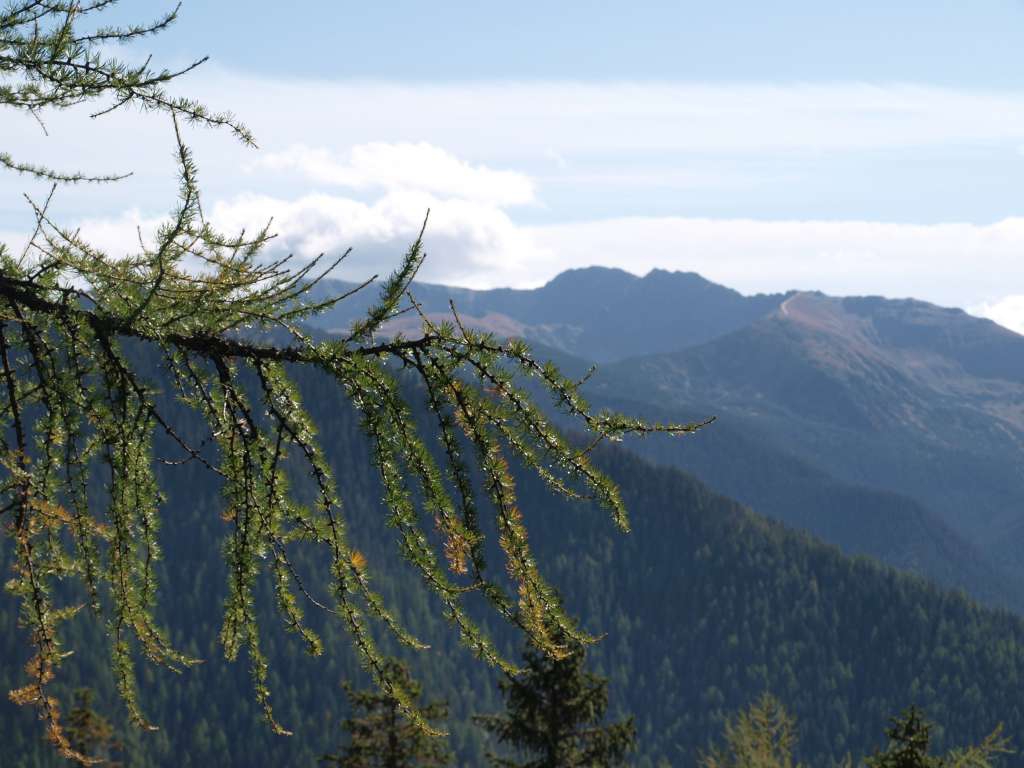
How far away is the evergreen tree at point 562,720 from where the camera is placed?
2172 cm

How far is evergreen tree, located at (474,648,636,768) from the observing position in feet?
71.3

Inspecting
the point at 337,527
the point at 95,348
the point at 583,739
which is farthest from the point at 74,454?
the point at 583,739

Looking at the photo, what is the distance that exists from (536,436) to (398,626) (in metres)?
0.99

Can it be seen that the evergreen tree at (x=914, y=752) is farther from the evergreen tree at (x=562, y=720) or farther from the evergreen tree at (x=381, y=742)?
the evergreen tree at (x=381, y=742)

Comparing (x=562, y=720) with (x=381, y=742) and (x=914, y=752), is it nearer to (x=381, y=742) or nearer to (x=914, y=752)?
(x=381, y=742)

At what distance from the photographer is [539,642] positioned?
147 inches

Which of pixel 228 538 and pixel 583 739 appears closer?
pixel 228 538

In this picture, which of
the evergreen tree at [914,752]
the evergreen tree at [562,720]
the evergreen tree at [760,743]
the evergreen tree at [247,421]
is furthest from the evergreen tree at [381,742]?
the evergreen tree at [247,421]

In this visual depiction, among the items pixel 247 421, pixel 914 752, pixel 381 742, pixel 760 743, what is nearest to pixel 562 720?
pixel 760 743

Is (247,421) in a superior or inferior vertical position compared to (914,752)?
superior

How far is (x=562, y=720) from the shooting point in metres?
21.9

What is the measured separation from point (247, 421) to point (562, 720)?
19.4 m

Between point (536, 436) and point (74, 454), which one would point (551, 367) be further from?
point (74, 454)

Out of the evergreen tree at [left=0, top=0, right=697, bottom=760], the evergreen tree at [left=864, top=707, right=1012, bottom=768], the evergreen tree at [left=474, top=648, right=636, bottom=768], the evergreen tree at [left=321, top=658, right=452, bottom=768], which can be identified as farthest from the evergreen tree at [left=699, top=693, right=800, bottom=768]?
the evergreen tree at [left=0, top=0, right=697, bottom=760]
